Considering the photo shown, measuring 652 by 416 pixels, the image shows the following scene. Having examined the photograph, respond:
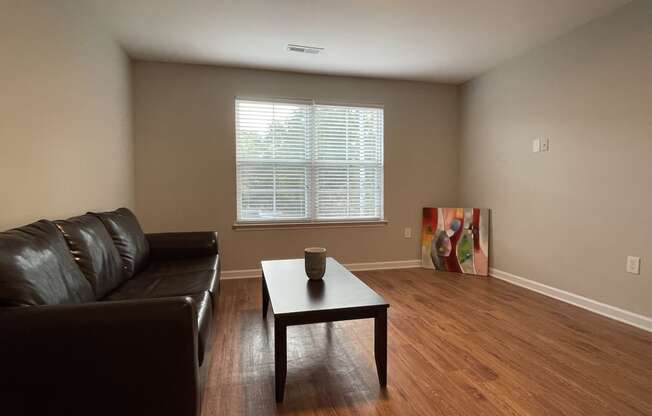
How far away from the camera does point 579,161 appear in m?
2.92

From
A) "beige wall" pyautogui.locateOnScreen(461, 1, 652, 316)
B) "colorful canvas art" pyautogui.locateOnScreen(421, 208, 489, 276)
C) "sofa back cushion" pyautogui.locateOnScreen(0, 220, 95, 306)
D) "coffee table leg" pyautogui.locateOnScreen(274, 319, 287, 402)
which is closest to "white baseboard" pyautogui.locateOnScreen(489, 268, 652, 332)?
"beige wall" pyautogui.locateOnScreen(461, 1, 652, 316)

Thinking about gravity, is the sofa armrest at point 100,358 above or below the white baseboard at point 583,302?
above

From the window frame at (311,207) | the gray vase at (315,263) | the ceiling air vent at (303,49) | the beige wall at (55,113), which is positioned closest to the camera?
the beige wall at (55,113)

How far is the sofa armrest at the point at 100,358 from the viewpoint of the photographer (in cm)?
109

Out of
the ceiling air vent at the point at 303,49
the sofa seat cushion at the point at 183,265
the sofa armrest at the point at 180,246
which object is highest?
the ceiling air vent at the point at 303,49

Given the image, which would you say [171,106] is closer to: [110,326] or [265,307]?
[265,307]

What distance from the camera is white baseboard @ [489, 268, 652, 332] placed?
2.50 metres

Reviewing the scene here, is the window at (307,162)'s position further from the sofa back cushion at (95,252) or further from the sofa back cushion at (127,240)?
the sofa back cushion at (95,252)

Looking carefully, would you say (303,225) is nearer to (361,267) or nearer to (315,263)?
(361,267)

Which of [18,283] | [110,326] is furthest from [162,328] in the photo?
[18,283]

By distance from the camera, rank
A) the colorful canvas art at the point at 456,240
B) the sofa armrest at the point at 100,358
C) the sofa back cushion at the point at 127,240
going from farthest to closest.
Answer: the colorful canvas art at the point at 456,240 < the sofa back cushion at the point at 127,240 < the sofa armrest at the point at 100,358

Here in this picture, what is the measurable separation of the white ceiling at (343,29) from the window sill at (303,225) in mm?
1743

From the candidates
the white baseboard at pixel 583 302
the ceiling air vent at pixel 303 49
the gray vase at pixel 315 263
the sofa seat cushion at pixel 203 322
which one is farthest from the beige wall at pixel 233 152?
the sofa seat cushion at pixel 203 322

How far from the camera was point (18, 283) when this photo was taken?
45.5 inches
